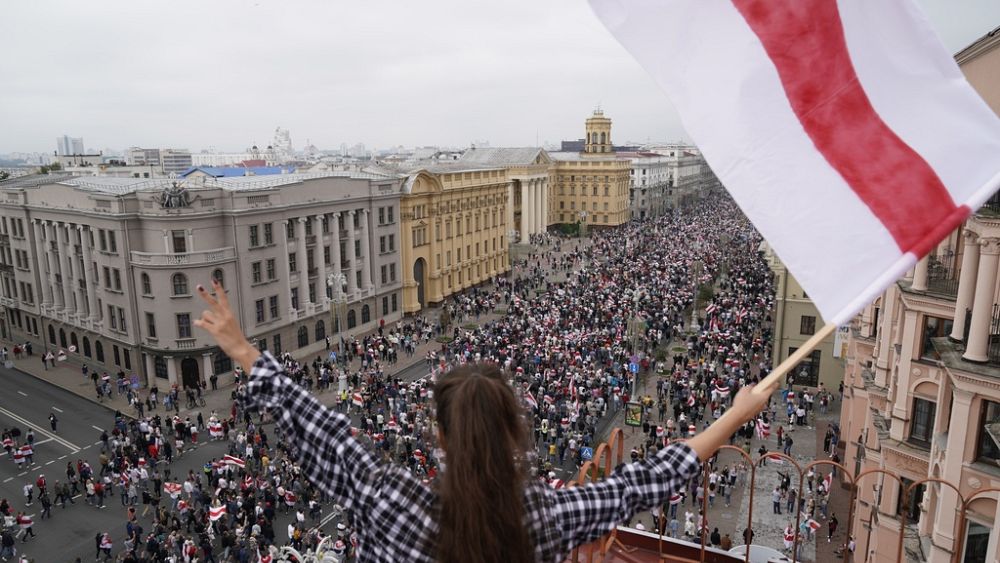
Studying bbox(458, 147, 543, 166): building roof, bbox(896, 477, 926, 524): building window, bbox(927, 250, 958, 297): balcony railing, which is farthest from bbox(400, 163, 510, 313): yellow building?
bbox(896, 477, 926, 524): building window

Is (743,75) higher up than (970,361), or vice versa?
(743,75)

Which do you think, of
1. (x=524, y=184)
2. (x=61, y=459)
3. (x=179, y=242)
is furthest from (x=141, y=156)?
(x=61, y=459)

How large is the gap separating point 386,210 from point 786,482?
34.1 metres

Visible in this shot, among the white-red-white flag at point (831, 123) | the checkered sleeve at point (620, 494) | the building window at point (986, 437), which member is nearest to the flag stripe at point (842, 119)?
the white-red-white flag at point (831, 123)

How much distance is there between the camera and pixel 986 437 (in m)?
13.7

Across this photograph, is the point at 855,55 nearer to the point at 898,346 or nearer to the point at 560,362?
the point at 898,346

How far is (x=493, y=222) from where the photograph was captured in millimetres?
66375

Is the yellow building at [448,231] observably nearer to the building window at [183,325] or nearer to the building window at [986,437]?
the building window at [183,325]

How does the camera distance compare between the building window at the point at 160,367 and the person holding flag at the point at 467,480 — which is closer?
the person holding flag at the point at 467,480

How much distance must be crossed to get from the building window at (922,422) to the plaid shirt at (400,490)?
1745 centimetres

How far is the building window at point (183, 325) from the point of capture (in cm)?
3603

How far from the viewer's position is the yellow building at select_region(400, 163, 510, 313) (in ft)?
174

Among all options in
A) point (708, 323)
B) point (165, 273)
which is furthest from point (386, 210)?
point (708, 323)

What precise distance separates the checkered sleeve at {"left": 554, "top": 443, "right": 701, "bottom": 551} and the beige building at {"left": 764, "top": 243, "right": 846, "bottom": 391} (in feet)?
114
